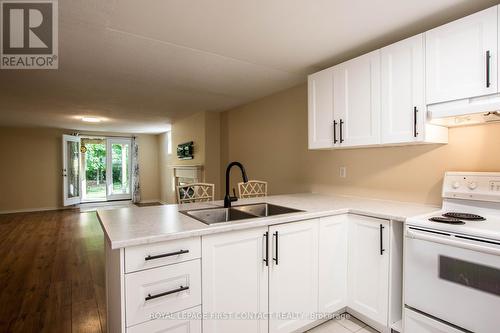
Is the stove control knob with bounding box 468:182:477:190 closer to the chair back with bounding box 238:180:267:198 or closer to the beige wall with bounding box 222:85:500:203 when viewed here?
the beige wall with bounding box 222:85:500:203

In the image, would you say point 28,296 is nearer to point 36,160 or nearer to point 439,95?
point 439,95

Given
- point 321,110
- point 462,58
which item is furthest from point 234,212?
point 462,58

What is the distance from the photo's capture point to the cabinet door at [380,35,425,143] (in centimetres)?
189

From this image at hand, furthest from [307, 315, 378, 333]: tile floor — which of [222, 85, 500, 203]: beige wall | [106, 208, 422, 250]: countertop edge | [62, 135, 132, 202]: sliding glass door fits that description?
[62, 135, 132, 202]: sliding glass door

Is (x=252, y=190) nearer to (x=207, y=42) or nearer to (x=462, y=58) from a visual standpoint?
(x=207, y=42)

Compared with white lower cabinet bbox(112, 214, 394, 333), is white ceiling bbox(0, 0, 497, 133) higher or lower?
higher

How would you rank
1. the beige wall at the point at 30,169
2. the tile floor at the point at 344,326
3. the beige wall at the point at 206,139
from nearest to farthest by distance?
the tile floor at the point at 344,326, the beige wall at the point at 206,139, the beige wall at the point at 30,169

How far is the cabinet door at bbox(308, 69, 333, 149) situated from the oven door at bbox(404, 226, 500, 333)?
1184 millimetres

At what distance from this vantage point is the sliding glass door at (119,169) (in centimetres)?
874

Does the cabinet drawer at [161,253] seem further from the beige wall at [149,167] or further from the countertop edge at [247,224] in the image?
the beige wall at [149,167]

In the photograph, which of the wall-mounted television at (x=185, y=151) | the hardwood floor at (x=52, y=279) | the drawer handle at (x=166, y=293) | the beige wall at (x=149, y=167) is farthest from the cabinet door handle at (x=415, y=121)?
the beige wall at (x=149, y=167)

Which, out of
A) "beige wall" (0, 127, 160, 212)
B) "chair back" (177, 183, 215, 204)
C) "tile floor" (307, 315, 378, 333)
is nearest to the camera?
"tile floor" (307, 315, 378, 333)

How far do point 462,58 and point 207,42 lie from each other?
1.87 metres

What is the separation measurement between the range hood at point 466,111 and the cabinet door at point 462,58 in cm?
4
